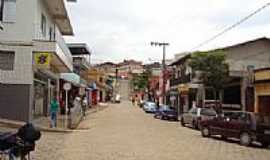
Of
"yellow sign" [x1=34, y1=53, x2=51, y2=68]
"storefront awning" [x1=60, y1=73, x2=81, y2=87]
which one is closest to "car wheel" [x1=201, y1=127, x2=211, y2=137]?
"yellow sign" [x1=34, y1=53, x2=51, y2=68]

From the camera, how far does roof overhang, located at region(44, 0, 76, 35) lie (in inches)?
1189

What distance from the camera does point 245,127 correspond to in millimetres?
21156

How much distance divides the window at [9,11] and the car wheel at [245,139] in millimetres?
13560

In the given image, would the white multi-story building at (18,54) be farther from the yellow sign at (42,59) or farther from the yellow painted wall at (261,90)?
the yellow painted wall at (261,90)

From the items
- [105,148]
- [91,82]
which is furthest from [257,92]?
[91,82]

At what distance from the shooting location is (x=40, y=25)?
28.4 m

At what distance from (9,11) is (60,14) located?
7.93 metres

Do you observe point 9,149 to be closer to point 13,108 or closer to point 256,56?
point 13,108

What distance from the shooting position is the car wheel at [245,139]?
20812 millimetres

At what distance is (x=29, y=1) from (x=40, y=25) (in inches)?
96.5

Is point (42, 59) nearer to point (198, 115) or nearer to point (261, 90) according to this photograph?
point (198, 115)

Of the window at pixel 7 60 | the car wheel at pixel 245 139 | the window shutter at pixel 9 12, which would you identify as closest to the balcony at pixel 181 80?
the window at pixel 7 60

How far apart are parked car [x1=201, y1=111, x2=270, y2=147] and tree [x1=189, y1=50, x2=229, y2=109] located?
11285mm

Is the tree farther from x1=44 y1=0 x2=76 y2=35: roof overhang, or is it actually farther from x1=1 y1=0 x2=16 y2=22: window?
x1=1 y1=0 x2=16 y2=22: window
